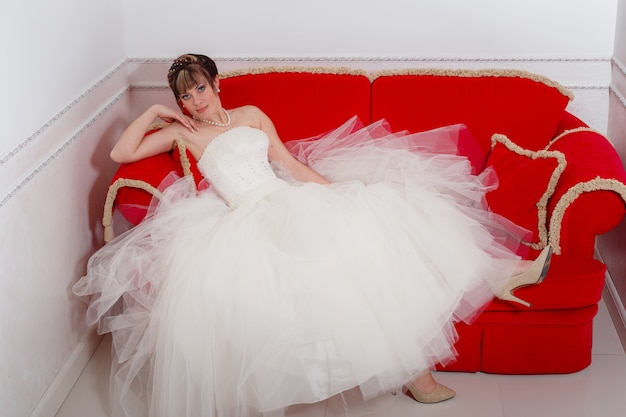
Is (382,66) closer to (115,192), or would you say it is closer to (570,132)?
(570,132)

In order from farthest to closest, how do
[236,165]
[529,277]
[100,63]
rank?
[100,63] < [236,165] < [529,277]

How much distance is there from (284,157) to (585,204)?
1.18 metres

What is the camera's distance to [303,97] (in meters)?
3.46

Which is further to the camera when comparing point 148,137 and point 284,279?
point 148,137

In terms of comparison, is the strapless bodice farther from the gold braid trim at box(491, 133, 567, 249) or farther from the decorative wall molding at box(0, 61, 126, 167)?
the gold braid trim at box(491, 133, 567, 249)

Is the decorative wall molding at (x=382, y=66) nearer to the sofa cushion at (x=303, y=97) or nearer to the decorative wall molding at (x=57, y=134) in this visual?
the decorative wall molding at (x=57, y=134)

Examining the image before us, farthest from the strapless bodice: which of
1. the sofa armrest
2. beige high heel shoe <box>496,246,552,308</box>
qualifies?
the sofa armrest

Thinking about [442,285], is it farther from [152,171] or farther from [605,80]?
[605,80]

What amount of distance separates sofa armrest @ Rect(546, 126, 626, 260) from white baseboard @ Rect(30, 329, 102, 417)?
1829 millimetres

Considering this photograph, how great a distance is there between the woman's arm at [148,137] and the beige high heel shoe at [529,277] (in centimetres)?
134

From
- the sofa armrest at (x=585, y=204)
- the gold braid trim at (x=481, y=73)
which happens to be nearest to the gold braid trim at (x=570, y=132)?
the gold braid trim at (x=481, y=73)

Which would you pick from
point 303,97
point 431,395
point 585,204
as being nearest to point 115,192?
point 303,97

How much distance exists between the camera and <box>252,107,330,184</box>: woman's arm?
10.6 feet

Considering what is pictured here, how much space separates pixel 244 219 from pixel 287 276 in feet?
1.20
